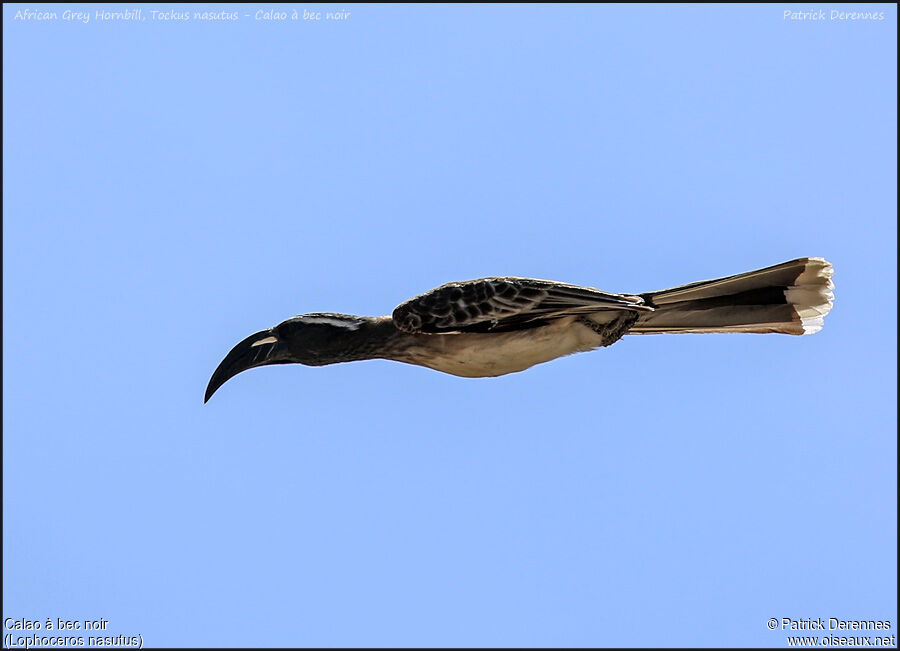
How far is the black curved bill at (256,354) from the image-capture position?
14.1 meters

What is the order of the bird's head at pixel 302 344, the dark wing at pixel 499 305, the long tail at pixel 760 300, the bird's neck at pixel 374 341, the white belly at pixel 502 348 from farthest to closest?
the bird's head at pixel 302 344
the bird's neck at pixel 374 341
the long tail at pixel 760 300
the white belly at pixel 502 348
the dark wing at pixel 499 305

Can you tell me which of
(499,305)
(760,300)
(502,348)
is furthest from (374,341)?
(760,300)

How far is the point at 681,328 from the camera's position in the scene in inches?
543

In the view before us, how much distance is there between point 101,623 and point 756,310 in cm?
858

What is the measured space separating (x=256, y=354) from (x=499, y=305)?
3.04m

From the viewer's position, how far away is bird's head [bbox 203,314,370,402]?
14.1 m

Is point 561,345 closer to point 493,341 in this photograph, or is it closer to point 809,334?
point 493,341

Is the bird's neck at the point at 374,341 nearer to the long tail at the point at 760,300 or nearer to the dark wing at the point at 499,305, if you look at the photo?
the dark wing at the point at 499,305

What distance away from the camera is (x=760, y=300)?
13695mm

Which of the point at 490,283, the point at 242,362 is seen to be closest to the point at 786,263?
the point at 490,283

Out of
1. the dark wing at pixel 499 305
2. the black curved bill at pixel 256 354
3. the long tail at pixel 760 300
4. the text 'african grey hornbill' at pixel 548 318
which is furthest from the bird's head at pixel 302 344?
the long tail at pixel 760 300

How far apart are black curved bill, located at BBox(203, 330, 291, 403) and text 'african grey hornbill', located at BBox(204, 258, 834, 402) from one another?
0.24ft

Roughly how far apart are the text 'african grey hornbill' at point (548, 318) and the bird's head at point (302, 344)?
0.45 ft

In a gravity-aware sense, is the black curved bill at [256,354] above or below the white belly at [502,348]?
above
